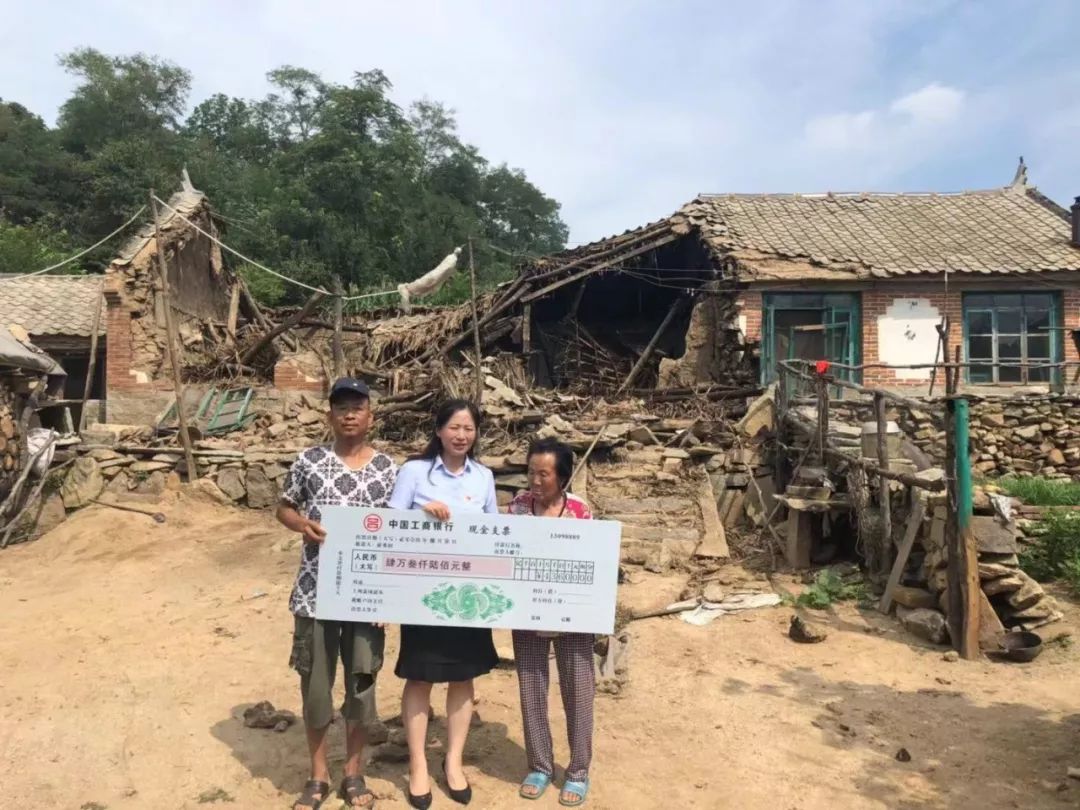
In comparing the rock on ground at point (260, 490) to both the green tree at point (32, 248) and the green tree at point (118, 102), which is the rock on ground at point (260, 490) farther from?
the green tree at point (118, 102)

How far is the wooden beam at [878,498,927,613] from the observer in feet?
19.0

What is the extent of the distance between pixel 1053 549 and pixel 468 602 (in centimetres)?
585

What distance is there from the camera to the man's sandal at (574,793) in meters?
2.98

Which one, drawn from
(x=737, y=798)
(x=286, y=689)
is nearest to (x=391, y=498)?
(x=737, y=798)

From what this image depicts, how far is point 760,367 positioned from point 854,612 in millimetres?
7360

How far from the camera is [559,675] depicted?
3.03m

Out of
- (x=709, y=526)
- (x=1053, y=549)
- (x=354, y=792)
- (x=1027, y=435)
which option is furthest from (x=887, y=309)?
(x=354, y=792)

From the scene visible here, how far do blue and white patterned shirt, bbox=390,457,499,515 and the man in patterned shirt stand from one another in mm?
136

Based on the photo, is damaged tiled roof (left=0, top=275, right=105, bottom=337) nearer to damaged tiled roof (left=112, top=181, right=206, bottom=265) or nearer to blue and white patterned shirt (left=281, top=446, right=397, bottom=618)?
damaged tiled roof (left=112, top=181, right=206, bottom=265)

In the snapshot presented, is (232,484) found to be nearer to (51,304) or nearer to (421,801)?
(421,801)

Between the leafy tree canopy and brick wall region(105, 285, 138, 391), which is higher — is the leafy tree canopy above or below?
above

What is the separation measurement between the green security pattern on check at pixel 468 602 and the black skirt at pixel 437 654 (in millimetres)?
81

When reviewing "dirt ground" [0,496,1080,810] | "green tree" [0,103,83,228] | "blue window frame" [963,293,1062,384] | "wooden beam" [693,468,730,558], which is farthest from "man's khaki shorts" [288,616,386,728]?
"green tree" [0,103,83,228]

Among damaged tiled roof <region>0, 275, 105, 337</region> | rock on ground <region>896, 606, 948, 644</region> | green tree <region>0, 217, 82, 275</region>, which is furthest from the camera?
green tree <region>0, 217, 82, 275</region>
